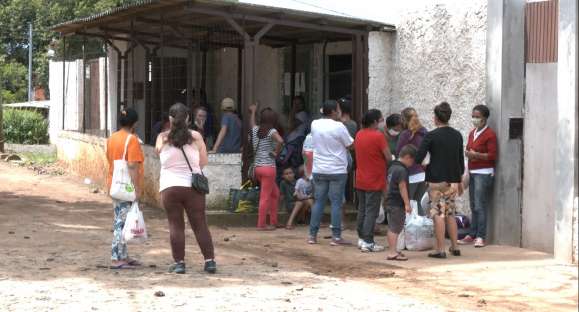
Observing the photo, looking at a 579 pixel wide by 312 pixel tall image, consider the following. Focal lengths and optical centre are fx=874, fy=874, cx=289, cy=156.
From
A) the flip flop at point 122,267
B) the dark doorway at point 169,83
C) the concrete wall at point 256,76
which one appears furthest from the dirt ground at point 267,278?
the dark doorway at point 169,83

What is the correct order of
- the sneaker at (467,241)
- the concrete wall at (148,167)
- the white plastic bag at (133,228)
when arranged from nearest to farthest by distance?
the white plastic bag at (133,228), the sneaker at (467,241), the concrete wall at (148,167)

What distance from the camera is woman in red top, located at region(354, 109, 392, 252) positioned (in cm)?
987

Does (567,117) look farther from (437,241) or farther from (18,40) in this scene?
(18,40)

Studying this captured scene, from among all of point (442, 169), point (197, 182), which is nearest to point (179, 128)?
point (197, 182)

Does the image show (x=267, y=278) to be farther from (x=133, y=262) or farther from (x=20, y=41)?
(x=20, y=41)

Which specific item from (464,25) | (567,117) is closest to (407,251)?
(567,117)

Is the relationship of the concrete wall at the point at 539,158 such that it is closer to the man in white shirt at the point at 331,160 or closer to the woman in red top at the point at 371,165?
the woman in red top at the point at 371,165

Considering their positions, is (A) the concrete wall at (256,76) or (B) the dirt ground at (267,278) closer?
(B) the dirt ground at (267,278)

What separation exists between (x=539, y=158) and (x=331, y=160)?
2411mm

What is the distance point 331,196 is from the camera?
1059 cm

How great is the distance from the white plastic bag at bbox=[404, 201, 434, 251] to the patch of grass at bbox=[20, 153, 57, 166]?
47.1 ft

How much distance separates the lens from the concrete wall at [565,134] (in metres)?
8.98

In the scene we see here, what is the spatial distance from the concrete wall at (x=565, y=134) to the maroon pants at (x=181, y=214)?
12.0ft

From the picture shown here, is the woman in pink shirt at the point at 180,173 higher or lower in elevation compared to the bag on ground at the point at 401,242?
higher
